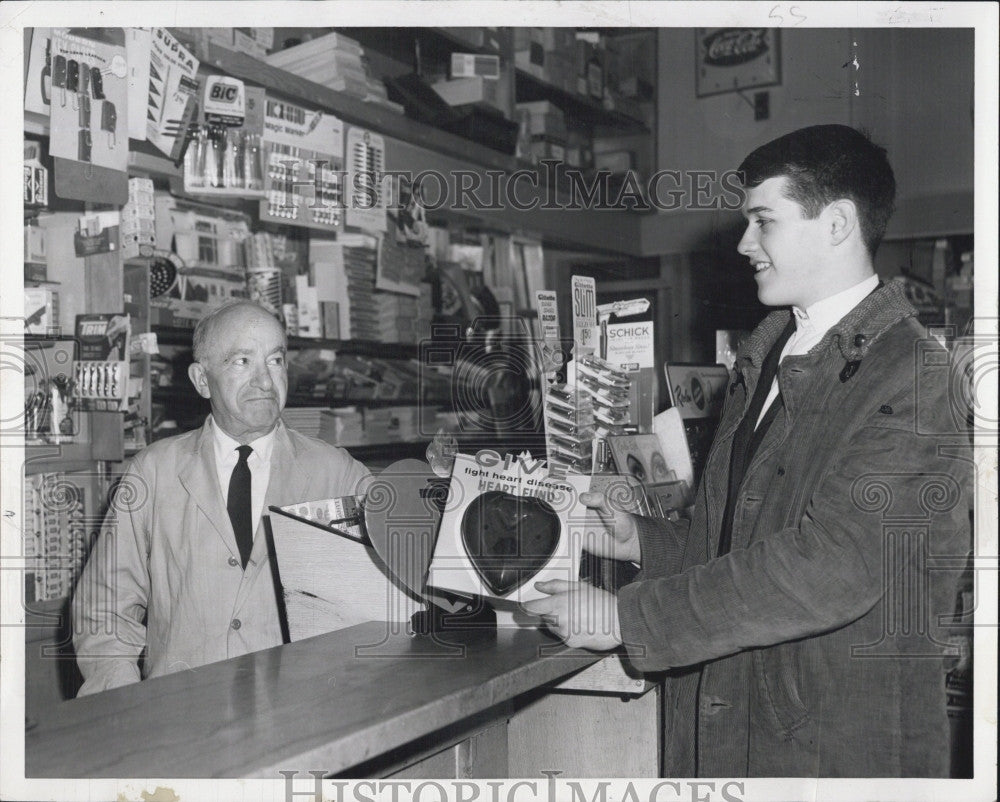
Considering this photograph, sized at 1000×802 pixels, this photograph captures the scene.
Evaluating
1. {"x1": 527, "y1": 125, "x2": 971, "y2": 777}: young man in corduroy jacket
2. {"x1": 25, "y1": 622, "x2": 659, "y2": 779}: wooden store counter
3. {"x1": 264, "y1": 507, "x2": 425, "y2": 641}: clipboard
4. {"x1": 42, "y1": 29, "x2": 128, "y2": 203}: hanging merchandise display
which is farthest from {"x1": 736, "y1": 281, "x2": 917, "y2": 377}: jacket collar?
{"x1": 42, "y1": 29, "x2": 128, "y2": 203}: hanging merchandise display

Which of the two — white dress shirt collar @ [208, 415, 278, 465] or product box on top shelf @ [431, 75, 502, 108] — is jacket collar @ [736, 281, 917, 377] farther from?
product box on top shelf @ [431, 75, 502, 108]

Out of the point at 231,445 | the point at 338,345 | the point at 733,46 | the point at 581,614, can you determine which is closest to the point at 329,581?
the point at 581,614

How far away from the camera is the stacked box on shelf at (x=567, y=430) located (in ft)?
8.12

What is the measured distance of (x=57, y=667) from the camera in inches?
114

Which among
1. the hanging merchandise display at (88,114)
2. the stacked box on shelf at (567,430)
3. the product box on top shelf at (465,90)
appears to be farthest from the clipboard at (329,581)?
the product box on top shelf at (465,90)

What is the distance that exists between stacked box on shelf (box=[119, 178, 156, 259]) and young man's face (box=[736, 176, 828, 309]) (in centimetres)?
226

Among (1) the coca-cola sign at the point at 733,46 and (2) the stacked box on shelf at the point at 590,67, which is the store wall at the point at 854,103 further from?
(2) the stacked box on shelf at the point at 590,67

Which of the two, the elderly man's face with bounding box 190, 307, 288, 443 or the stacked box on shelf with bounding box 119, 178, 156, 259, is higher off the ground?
the stacked box on shelf with bounding box 119, 178, 156, 259

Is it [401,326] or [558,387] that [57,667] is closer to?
[558,387]

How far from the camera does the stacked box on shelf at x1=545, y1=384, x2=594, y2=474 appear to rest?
2475 mm

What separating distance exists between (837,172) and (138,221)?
243 centimetres

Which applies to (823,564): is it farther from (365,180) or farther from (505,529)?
(365,180)

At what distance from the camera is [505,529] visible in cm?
164

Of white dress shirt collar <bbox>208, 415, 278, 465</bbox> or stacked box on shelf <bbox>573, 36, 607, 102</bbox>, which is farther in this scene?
stacked box on shelf <bbox>573, 36, 607, 102</bbox>
